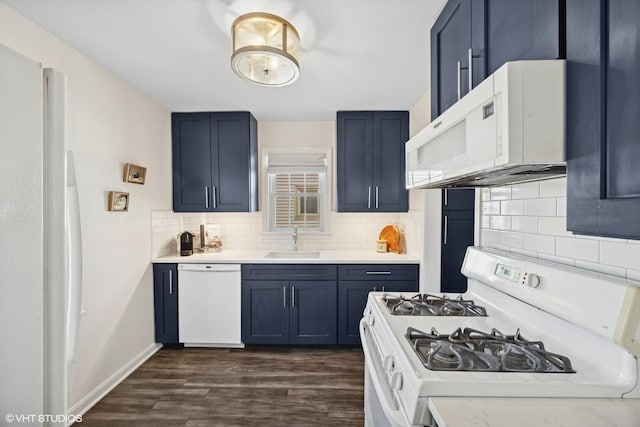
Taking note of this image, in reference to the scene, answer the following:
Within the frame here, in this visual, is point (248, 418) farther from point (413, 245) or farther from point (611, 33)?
point (611, 33)

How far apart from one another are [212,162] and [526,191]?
2.87 meters

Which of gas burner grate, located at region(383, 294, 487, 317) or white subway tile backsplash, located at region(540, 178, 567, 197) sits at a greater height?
white subway tile backsplash, located at region(540, 178, 567, 197)

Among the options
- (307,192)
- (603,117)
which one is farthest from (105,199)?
(603,117)

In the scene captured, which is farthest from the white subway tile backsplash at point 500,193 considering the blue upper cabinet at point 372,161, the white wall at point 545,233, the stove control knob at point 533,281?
the blue upper cabinet at point 372,161

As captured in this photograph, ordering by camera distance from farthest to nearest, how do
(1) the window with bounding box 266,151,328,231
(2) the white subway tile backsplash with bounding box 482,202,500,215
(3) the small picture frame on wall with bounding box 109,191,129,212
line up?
(1) the window with bounding box 266,151,328,231 → (3) the small picture frame on wall with bounding box 109,191,129,212 → (2) the white subway tile backsplash with bounding box 482,202,500,215

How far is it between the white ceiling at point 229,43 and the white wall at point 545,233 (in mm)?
1024

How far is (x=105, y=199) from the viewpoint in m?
2.33

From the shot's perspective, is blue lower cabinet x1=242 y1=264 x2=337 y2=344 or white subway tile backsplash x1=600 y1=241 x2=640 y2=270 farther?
blue lower cabinet x1=242 y1=264 x2=337 y2=344

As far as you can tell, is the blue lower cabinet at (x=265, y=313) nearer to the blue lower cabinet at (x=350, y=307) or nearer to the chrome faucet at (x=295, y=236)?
the blue lower cabinet at (x=350, y=307)

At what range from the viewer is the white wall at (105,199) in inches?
79.0

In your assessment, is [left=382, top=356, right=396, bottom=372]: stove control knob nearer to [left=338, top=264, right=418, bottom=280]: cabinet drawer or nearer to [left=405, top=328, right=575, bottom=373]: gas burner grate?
[left=405, top=328, right=575, bottom=373]: gas burner grate

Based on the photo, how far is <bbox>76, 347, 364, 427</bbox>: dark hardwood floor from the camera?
208cm

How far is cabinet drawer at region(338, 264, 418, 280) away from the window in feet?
2.53

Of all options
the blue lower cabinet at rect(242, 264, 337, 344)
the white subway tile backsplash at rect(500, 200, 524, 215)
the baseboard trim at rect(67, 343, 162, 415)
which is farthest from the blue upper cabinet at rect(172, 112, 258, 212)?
the white subway tile backsplash at rect(500, 200, 524, 215)
